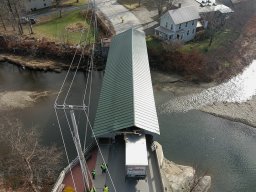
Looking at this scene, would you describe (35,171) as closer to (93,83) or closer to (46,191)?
(46,191)

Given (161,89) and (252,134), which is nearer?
(252,134)

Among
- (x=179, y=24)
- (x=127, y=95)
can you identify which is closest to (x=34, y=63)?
(x=179, y=24)

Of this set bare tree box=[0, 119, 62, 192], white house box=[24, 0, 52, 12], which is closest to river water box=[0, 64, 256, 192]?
bare tree box=[0, 119, 62, 192]

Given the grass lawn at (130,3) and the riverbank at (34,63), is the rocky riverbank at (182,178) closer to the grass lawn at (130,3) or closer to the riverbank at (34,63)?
the riverbank at (34,63)

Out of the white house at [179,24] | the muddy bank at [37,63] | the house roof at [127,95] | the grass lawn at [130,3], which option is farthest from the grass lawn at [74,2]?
the house roof at [127,95]

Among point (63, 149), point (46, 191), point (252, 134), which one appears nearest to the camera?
point (46, 191)

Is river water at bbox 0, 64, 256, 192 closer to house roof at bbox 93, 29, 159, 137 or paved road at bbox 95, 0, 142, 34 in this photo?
house roof at bbox 93, 29, 159, 137

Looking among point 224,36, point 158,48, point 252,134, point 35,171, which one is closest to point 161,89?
point 158,48
